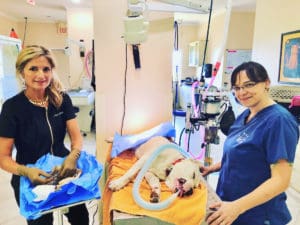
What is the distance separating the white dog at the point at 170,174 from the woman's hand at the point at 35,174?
31cm

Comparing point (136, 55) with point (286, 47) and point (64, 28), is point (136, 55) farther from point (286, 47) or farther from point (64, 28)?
point (64, 28)

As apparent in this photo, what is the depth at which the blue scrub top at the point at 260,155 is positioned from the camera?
3.48 ft

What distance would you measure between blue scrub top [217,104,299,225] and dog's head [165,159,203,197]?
167 millimetres

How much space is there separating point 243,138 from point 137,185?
541 millimetres

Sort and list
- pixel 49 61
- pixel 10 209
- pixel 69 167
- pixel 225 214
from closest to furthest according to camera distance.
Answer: pixel 225 214, pixel 69 167, pixel 49 61, pixel 10 209

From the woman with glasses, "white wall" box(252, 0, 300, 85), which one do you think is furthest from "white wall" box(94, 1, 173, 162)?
"white wall" box(252, 0, 300, 85)

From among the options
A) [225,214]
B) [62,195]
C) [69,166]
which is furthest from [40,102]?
[225,214]

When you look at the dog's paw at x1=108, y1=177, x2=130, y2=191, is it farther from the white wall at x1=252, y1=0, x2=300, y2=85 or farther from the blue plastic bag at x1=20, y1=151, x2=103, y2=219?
the white wall at x1=252, y1=0, x2=300, y2=85

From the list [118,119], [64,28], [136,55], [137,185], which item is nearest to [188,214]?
[137,185]

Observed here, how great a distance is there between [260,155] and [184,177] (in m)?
0.36

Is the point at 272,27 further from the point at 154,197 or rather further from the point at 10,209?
the point at 10,209

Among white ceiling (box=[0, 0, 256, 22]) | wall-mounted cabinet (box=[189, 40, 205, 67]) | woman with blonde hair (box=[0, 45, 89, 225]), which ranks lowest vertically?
woman with blonde hair (box=[0, 45, 89, 225])

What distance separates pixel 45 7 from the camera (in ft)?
17.1

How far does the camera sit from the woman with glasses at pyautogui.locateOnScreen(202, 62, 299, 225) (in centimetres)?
104
